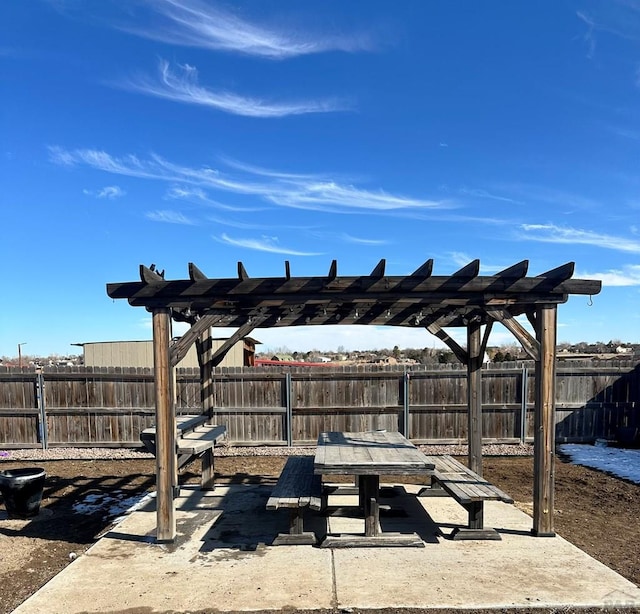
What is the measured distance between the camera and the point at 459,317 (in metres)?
6.71

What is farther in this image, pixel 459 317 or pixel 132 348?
pixel 132 348

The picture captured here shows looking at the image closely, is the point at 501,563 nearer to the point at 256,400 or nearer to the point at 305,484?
the point at 305,484

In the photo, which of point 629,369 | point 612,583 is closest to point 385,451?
point 612,583

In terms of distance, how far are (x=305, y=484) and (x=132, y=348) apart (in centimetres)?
1618

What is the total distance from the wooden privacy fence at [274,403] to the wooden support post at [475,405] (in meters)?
3.43

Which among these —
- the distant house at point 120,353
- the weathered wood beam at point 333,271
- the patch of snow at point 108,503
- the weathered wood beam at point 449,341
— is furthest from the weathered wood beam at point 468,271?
the distant house at point 120,353

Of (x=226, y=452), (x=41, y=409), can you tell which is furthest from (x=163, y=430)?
(x=41, y=409)

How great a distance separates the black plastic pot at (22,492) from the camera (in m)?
5.57

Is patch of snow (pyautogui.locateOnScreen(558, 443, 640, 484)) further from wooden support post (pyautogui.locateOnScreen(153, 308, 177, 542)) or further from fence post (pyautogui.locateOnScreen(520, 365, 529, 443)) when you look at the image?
wooden support post (pyautogui.locateOnScreen(153, 308, 177, 542))

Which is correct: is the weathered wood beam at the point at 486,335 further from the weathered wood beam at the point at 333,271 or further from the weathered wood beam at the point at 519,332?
the weathered wood beam at the point at 333,271

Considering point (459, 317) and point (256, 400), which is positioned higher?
point (459, 317)

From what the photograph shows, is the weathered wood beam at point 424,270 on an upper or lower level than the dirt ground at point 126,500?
upper

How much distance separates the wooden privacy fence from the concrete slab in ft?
14.7

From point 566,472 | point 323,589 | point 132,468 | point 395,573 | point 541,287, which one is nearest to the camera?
point 323,589
